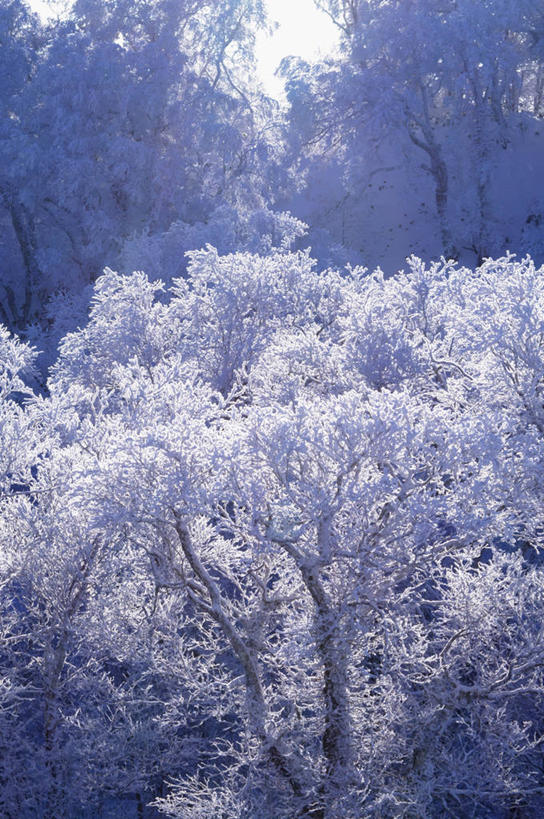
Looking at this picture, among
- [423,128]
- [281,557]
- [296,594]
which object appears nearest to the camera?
[296,594]

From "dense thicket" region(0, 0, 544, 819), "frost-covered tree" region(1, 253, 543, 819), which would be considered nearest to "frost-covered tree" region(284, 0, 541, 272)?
"dense thicket" region(0, 0, 544, 819)

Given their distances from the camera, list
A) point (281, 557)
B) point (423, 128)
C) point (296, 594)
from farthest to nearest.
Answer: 1. point (423, 128)
2. point (281, 557)
3. point (296, 594)

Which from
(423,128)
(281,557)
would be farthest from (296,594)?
(423,128)

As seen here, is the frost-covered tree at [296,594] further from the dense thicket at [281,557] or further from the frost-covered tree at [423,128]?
the frost-covered tree at [423,128]

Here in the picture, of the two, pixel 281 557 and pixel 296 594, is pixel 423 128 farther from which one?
pixel 296 594

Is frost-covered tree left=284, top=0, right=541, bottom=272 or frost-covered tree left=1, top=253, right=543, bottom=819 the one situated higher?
frost-covered tree left=284, top=0, right=541, bottom=272

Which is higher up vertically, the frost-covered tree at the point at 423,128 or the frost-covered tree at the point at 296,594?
the frost-covered tree at the point at 423,128

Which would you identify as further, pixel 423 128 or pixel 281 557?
pixel 423 128

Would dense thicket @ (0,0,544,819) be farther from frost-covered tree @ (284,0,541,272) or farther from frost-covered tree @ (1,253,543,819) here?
frost-covered tree @ (284,0,541,272)

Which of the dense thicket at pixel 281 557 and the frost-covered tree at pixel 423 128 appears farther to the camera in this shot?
the frost-covered tree at pixel 423 128

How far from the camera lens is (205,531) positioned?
36.2 feet

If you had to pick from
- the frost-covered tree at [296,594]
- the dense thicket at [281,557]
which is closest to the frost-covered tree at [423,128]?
the dense thicket at [281,557]

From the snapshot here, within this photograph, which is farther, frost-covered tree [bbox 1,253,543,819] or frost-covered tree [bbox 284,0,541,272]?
frost-covered tree [bbox 284,0,541,272]

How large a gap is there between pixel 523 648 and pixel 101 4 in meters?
27.3
